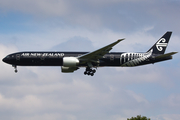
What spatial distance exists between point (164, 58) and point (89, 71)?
13.8 metres

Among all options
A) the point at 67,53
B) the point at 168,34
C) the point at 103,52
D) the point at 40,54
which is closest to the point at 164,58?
the point at 168,34

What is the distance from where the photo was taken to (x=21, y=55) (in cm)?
5881

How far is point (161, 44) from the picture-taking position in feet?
211

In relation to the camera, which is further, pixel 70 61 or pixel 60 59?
pixel 60 59

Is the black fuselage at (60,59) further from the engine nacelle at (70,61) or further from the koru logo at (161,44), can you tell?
the koru logo at (161,44)

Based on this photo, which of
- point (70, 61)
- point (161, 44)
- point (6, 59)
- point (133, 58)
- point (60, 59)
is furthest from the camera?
point (161, 44)

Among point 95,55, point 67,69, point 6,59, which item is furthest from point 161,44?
point 6,59

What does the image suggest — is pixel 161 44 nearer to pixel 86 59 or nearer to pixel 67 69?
pixel 86 59

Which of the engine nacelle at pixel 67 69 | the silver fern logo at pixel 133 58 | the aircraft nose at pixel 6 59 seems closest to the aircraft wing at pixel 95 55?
the silver fern logo at pixel 133 58

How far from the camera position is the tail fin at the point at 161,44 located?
63366 millimetres

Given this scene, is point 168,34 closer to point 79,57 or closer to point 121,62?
point 121,62

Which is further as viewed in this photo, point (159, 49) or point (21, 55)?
point (159, 49)

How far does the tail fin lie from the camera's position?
208ft

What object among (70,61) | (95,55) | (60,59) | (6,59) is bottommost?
(70,61)
